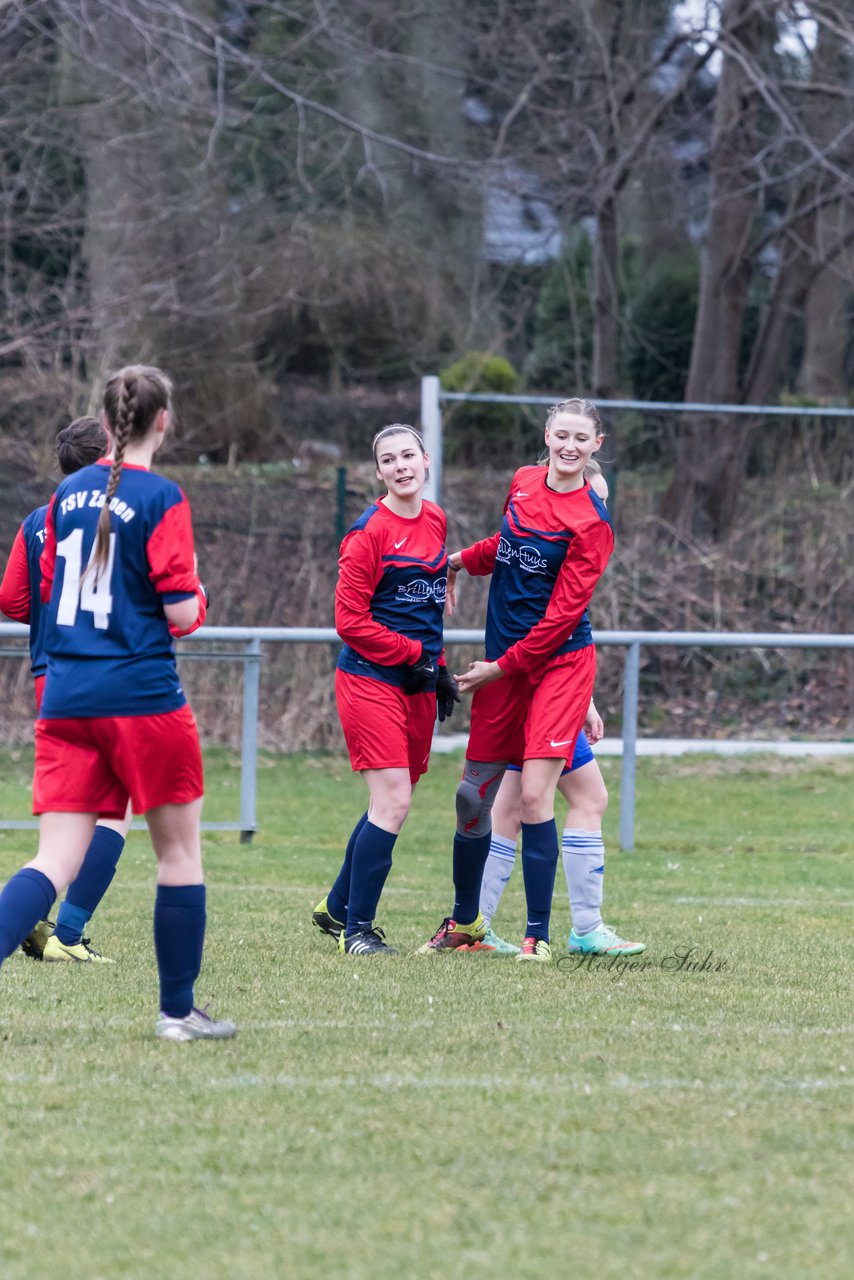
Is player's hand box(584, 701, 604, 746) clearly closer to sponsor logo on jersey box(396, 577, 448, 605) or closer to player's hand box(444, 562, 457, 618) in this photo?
player's hand box(444, 562, 457, 618)

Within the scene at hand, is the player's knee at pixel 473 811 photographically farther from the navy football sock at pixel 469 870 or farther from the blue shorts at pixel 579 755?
the blue shorts at pixel 579 755

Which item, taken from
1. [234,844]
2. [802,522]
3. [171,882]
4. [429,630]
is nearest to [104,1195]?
[171,882]

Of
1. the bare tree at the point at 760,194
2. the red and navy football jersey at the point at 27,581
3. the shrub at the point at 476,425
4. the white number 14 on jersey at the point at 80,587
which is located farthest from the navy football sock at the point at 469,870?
the shrub at the point at 476,425

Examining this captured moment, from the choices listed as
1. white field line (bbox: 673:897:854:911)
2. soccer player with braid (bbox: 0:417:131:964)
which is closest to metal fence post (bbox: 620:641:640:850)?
white field line (bbox: 673:897:854:911)

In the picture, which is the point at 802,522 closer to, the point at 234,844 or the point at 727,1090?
the point at 234,844

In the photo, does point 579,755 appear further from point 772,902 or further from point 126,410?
point 126,410

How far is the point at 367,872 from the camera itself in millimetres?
5793

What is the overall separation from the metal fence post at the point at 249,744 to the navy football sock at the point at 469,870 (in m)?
3.28

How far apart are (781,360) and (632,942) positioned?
13484 millimetres

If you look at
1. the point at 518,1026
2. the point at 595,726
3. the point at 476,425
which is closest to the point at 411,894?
the point at 595,726

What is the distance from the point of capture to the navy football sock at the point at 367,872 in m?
5.80

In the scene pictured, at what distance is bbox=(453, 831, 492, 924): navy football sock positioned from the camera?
19.2ft

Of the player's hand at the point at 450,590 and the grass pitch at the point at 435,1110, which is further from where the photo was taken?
the player's hand at the point at 450,590

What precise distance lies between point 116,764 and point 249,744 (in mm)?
4956
